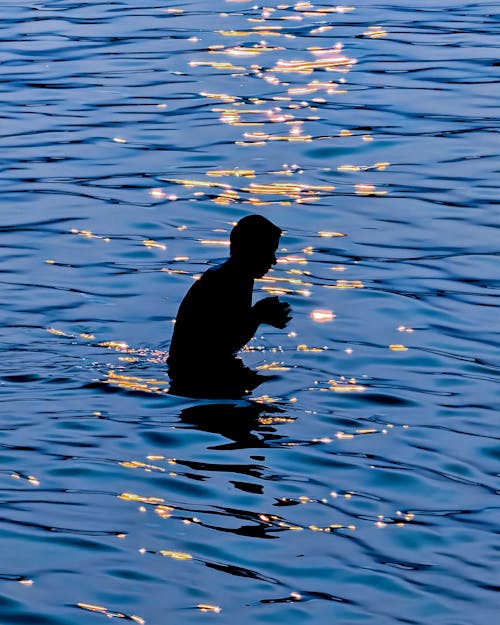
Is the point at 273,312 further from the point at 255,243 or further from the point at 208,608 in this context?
the point at 208,608

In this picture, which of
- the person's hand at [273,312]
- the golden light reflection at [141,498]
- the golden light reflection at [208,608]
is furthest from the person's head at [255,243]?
the golden light reflection at [208,608]

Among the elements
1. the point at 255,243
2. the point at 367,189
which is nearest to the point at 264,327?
the point at 255,243

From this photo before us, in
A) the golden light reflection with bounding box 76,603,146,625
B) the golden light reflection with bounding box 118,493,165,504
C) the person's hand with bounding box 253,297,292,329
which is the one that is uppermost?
the person's hand with bounding box 253,297,292,329

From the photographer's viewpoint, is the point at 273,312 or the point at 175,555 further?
the point at 273,312

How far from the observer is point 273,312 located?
30.1 ft

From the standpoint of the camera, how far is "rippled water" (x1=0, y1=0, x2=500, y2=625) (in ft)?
23.3

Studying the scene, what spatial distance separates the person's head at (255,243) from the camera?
9.22 metres

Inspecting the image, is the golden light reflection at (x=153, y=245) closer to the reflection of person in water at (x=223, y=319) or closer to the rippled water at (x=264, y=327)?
the rippled water at (x=264, y=327)

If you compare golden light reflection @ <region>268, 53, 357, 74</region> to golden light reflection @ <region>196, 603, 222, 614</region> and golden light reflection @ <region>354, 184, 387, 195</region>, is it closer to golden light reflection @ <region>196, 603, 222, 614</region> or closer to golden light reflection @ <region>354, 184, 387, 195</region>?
golden light reflection @ <region>354, 184, 387, 195</region>

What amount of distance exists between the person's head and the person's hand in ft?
0.78

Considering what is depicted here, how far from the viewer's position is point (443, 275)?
1183 cm

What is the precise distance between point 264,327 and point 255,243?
67.9 inches

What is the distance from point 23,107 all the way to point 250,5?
554 cm

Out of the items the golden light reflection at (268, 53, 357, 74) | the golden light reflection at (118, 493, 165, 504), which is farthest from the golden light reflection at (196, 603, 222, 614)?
the golden light reflection at (268, 53, 357, 74)
